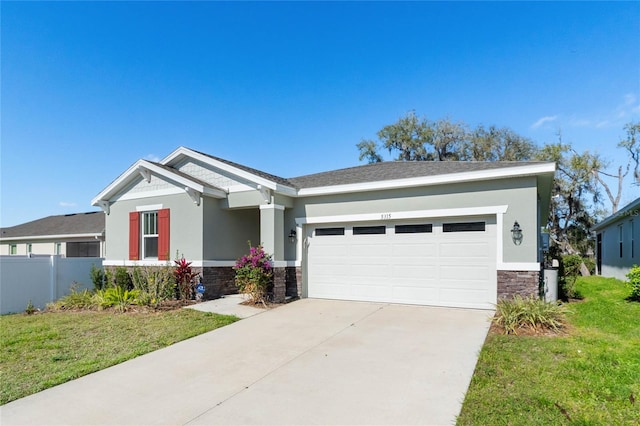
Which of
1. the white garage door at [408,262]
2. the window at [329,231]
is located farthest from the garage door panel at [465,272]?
the window at [329,231]

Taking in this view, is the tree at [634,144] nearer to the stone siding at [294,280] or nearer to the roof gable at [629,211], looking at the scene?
the roof gable at [629,211]

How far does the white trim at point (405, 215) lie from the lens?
8.62 meters

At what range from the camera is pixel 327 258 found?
35.3 feet

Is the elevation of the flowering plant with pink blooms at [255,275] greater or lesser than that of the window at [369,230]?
lesser

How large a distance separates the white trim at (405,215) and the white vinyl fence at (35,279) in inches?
315

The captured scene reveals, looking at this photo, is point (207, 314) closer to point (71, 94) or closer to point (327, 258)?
point (327, 258)

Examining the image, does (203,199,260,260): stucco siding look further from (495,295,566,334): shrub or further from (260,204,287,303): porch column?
(495,295,566,334): shrub

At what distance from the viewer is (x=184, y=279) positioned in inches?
415

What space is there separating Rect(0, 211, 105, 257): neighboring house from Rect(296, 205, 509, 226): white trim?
44.5 ft

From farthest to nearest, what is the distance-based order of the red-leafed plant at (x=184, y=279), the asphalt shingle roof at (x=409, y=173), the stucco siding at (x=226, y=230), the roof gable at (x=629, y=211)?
1. the roof gable at (x=629, y=211)
2. the stucco siding at (x=226, y=230)
3. the red-leafed plant at (x=184, y=279)
4. the asphalt shingle roof at (x=409, y=173)

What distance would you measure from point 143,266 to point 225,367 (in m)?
7.87

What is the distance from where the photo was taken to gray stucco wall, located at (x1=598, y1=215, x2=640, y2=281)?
558 inches

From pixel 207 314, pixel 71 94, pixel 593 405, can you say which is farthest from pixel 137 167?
pixel 593 405

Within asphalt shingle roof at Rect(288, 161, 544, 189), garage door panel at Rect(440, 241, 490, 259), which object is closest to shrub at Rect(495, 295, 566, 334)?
garage door panel at Rect(440, 241, 490, 259)
